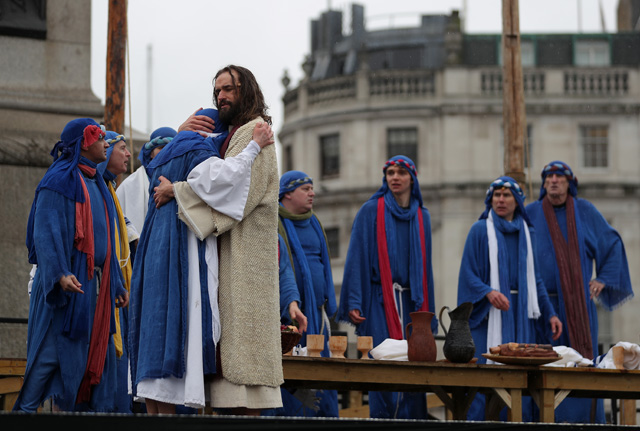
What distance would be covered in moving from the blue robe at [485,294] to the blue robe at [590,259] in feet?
1.16

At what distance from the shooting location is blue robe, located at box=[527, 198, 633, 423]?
1075 centimetres

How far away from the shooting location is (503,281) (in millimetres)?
10203

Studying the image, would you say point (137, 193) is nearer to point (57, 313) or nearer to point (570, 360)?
point (57, 313)

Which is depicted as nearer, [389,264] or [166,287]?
[166,287]

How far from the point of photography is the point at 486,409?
9.12m

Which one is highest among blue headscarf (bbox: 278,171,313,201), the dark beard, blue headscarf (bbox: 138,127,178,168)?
blue headscarf (bbox: 138,127,178,168)

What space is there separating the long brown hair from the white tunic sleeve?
364mm

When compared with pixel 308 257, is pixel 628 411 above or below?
below

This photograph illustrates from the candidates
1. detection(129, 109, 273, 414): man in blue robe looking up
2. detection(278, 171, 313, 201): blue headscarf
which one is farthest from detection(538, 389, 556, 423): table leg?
detection(129, 109, 273, 414): man in blue robe looking up

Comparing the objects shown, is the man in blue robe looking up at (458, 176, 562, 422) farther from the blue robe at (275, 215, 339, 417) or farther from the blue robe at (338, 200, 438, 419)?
the blue robe at (275, 215, 339, 417)

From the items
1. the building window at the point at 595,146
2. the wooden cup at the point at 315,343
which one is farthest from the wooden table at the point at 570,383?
the building window at the point at 595,146

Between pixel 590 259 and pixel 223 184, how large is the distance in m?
5.35

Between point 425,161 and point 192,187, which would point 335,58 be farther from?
point 192,187

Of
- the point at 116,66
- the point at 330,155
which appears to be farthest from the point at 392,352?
the point at 330,155
